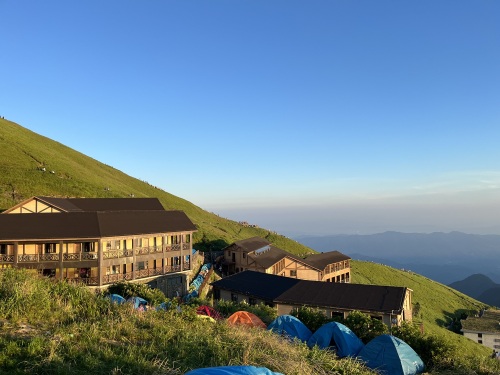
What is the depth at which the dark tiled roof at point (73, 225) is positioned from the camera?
36.1 metres

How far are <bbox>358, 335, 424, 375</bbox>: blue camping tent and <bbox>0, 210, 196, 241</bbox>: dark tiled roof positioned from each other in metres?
30.2

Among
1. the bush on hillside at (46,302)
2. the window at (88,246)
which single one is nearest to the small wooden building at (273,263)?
the window at (88,246)

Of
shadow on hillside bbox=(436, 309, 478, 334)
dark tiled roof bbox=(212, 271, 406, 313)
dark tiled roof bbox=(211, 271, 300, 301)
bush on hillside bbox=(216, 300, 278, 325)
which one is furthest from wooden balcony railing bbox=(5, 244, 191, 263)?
shadow on hillside bbox=(436, 309, 478, 334)

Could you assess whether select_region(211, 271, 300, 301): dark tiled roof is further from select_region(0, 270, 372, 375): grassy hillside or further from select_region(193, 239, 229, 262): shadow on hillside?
select_region(0, 270, 372, 375): grassy hillside

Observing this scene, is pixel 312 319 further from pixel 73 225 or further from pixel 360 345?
pixel 73 225

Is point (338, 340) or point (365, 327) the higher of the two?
point (338, 340)

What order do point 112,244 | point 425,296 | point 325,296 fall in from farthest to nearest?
point 425,296
point 112,244
point 325,296

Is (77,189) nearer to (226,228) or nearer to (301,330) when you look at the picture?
(226,228)

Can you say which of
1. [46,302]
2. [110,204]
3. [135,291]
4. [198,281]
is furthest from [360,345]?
[110,204]

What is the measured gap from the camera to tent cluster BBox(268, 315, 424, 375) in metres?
17.5

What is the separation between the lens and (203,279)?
153 feet

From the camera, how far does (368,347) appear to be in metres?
19.2

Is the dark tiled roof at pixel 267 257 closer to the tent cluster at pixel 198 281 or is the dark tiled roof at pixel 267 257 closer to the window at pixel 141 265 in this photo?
Answer: the tent cluster at pixel 198 281

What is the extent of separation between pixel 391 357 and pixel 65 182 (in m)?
71.0
